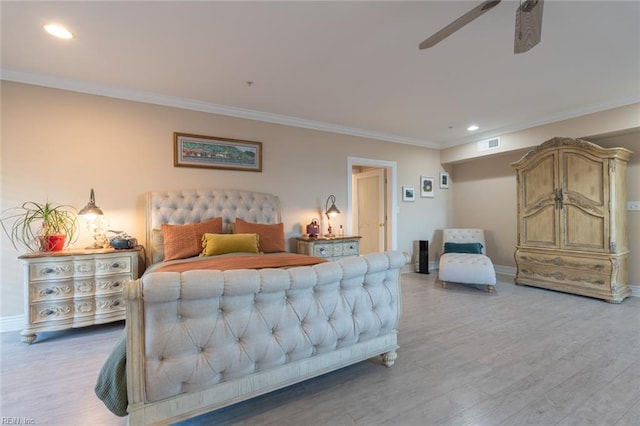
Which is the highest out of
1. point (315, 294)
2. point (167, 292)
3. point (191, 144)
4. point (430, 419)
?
point (191, 144)

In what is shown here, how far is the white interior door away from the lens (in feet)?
19.0

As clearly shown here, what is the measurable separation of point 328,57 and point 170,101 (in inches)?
85.0

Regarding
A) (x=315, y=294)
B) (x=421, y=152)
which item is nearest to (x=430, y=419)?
(x=315, y=294)

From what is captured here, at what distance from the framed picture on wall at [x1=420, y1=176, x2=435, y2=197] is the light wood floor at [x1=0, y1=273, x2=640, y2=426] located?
10.3ft

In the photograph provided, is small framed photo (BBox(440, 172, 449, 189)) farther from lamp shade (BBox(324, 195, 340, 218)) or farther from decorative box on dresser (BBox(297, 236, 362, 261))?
decorative box on dresser (BBox(297, 236, 362, 261))

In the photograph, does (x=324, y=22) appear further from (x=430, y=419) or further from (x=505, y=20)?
(x=430, y=419)

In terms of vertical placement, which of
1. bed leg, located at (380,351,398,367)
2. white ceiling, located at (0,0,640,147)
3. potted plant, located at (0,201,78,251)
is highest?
white ceiling, located at (0,0,640,147)

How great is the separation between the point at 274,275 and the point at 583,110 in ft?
16.2

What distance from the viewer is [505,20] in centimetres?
220

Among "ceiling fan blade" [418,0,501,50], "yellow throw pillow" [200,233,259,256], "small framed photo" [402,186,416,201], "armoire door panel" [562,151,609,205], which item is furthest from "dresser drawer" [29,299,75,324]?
"armoire door panel" [562,151,609,205]

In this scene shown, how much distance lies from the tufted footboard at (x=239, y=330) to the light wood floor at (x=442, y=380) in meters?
0.21

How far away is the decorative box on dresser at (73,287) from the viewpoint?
8.89ft

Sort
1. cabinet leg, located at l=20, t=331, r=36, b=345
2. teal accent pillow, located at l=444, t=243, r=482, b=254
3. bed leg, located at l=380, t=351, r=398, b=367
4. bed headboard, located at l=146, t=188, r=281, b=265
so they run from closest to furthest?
bed leg, located at l=380, t=351, r=398, b=367 < cabinet leg, located at l=20, t=331, r=36, b=345 < bed headboard, located at l=146, t=188, r=281, b=265 < teal accent pillow, located at l=444, t=243, r=482, b=254

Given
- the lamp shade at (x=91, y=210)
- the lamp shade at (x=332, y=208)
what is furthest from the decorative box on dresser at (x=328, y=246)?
the lamp shade at (x=91, y=210)
